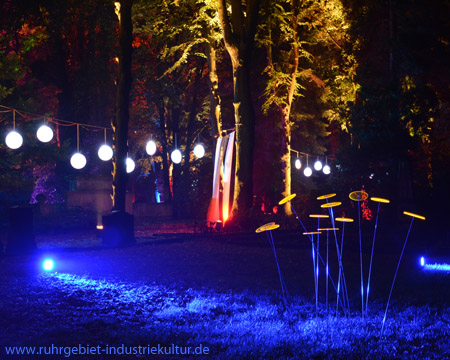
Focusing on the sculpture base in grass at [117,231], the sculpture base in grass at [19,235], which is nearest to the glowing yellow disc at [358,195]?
the sculpture base in grass at [19,235]

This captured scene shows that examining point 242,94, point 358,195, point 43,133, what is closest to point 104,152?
point 43,133

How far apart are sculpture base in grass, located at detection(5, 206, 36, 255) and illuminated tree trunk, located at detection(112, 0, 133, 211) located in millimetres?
4012

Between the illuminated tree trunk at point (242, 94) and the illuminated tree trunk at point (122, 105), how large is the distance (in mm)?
5130

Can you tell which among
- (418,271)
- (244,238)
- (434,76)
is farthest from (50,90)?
(418,271)

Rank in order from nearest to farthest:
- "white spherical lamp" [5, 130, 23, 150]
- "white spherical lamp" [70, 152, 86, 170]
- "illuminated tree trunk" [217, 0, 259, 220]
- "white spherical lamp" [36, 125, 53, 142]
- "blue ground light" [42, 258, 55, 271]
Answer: "blue ground light" [42, 258, 55, 271] < "white spherical lamp" [5, 130, 23, 150] < "white spherical lamp" [36, 125, 53, 142] < "white spherical lamp" [70, 152, 86, 170] < "illuminated tree trunk" [217, 0, 259, 220]

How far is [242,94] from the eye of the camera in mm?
24312

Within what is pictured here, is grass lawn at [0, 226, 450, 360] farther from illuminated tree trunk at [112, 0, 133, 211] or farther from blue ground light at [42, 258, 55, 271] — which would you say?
illuminated tree trunk at [112, 0, 133, 211]

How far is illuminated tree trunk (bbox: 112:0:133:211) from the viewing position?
20828mm

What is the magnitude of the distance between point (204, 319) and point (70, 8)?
21162 millimetres

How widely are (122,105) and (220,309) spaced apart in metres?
14.1

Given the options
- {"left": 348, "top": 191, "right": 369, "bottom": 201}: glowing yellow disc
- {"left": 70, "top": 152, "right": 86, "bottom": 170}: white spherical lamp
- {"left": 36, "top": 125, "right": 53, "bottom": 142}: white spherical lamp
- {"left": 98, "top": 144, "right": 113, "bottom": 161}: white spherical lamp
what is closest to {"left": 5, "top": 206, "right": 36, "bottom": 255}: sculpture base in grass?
{"left": 36, "top": 125, "right": 53, "bottom": 142}: white spherical lamp

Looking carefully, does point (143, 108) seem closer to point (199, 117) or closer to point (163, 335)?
point (199, 117)

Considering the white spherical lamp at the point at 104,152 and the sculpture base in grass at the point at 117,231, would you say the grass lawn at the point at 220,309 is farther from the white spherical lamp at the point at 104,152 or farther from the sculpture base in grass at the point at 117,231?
the white spherical lamp at the point at 104,152

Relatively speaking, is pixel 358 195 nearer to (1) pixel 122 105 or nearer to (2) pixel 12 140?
(2) pixel 12 140
